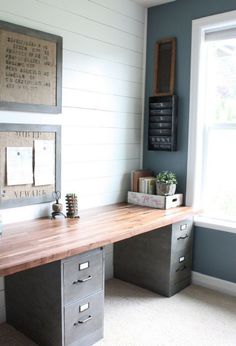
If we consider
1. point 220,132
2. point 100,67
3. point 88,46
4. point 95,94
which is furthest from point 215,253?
point 88,46

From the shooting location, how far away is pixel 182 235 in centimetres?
300

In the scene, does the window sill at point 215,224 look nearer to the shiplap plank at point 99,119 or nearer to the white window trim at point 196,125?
the white window trim at point 196,125

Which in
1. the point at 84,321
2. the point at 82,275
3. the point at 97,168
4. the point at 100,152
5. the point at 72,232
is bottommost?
the point at 84,321

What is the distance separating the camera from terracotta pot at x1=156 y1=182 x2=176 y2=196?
120 inches

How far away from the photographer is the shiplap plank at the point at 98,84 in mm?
2711

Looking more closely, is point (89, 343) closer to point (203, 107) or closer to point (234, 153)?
point (234, 153)

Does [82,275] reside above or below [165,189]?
below

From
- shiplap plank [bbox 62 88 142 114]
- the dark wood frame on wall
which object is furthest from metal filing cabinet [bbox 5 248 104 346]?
the dark wood frame on wall

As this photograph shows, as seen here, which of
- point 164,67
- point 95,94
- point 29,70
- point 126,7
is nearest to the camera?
point 29,70

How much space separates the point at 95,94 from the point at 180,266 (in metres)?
1.62

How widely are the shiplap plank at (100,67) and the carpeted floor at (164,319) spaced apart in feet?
6.06

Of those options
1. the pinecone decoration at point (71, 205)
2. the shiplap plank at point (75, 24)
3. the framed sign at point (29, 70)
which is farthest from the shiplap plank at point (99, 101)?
the pinecone decoration at point (71, 205)

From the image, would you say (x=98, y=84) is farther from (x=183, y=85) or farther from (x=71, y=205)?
(x=71, y=205)

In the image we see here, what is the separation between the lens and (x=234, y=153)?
3.04 m
